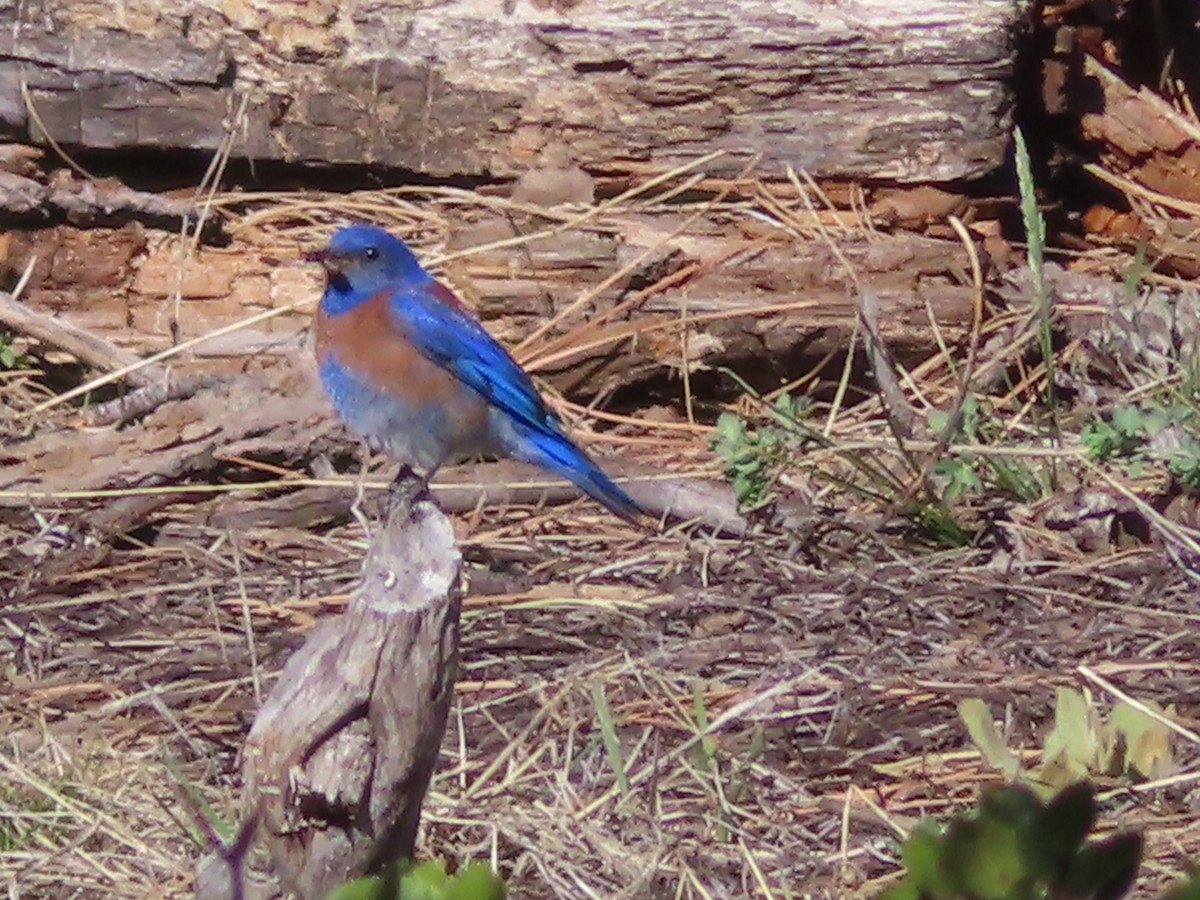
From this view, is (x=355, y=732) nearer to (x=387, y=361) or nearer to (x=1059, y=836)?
(x=1059, y=836)

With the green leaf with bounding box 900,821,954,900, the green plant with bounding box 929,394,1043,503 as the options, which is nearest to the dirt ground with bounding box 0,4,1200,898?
the green plant with bounding box 929,394,1043,503

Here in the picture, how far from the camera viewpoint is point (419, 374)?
3.74 m

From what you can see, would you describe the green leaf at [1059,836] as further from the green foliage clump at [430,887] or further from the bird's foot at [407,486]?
the bird's foot at [407,486]

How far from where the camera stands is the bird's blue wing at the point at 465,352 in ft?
12.3

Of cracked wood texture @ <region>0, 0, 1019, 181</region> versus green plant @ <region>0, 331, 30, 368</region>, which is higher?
cracked wood texture @ <region>0, 0, 1019, 181</region>

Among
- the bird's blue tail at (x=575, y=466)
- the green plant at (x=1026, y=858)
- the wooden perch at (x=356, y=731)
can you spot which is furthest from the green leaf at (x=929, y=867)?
the bird's blue tail at (x=575, y=466)

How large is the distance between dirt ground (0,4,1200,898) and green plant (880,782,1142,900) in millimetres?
1516

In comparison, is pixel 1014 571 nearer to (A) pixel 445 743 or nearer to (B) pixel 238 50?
(A) pixel 445 743

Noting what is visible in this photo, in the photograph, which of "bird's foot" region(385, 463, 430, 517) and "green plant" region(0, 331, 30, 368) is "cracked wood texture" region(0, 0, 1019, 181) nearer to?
"green plant" region(0, 331, 30, 368)

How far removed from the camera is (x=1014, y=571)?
11.5 feet

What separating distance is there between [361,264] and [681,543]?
904 millimetres

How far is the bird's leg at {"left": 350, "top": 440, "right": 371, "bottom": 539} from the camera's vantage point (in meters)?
3.72

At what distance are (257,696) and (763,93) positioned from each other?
2.01m

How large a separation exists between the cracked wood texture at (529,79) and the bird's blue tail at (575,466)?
0.90 metres
